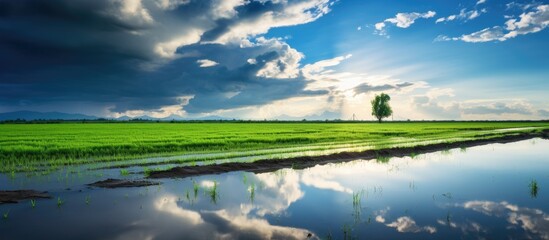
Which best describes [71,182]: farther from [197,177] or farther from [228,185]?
[228,185]

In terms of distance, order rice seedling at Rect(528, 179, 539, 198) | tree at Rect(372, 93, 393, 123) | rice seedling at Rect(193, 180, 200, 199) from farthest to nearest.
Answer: tree at Rect(372, 93, 393, 123) < rice seedling at Rect(193, 180, 200, 199) < rice seedling at Rect(528, 179, 539, 198)

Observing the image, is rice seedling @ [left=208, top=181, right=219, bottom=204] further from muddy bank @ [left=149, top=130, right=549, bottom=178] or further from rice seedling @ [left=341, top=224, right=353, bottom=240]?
rice seedling @ [left=341, top=224, right=353, bottom=240]

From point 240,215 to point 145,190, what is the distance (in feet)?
14.4

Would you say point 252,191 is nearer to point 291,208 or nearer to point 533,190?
point 291,208

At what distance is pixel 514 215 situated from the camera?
8234 millimetres

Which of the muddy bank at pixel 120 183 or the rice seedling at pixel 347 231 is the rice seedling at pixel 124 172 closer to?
the muddy bank at pixel 120 183

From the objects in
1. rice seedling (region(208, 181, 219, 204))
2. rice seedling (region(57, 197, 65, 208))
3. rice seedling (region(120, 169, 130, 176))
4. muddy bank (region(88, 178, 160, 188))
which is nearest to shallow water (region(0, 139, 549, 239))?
rice seedling (region(208, 181, 219, 204))

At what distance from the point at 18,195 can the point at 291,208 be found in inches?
319

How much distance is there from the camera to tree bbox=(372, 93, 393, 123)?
141500 mm

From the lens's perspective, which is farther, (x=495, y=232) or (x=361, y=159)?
(x=361, y=159)

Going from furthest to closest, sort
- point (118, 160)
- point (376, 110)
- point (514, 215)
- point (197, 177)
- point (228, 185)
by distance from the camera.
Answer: point (376, 110) → point (118, 160) → point (197, 177) → point (228, 185) → point (514, 215)

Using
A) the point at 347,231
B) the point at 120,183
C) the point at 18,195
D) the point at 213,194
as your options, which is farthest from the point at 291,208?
the point at 18,195

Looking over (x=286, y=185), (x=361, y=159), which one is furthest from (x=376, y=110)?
(x=286, y=185)

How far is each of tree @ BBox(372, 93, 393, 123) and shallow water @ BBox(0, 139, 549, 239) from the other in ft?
431
